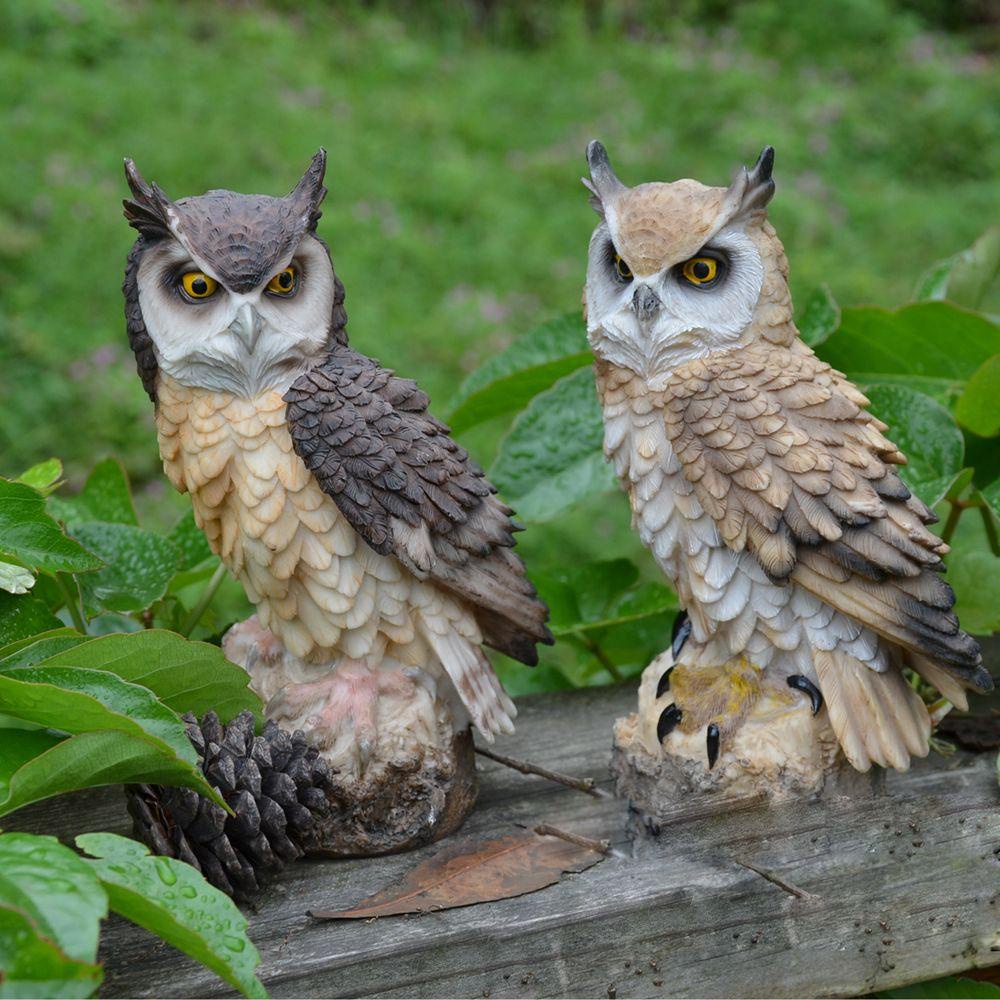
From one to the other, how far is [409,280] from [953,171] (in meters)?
2.14

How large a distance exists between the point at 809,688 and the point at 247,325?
64 cm

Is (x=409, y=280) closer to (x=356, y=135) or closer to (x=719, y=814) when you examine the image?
(x=356, y=135)

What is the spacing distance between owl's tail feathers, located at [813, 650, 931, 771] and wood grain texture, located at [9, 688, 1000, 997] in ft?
0.27

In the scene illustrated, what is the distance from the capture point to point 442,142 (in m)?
4.28

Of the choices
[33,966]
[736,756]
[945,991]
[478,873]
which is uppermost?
[33,966]

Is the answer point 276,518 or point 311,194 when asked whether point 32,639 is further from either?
point 311,194

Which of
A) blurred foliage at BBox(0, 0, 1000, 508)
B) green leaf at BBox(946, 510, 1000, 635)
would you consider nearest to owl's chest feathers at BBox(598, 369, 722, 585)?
green leaf at BBox(946, 510, 1000, 635)

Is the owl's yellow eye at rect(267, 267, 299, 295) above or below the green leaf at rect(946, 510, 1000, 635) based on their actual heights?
above

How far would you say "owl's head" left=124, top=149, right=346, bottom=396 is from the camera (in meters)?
1.16

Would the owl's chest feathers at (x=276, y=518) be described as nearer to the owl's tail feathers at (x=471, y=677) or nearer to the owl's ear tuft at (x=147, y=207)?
the owl's tail feathers at (x=471, y=677)

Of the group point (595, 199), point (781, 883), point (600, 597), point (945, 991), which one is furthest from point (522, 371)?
point (945, 991)

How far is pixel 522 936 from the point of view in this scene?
1.12 meters

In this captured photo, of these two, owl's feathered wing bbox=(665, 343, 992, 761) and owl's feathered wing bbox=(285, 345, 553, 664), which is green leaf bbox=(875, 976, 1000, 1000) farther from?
owl's feathered wing bbox=(285, 345, 553, 664)

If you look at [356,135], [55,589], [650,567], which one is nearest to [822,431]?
[55,589]
